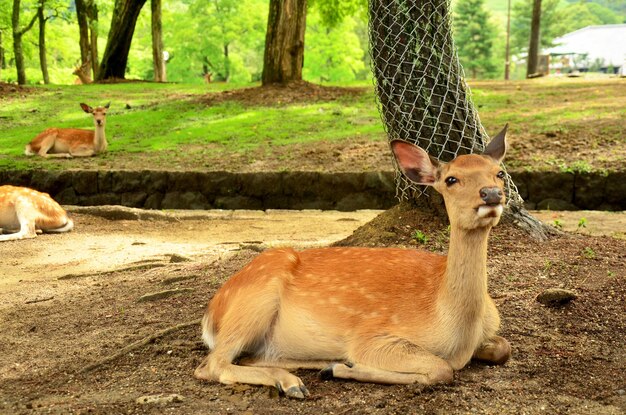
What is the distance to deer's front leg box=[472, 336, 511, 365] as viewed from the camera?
454 centimetres

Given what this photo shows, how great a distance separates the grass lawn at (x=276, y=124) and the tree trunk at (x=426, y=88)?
525cm

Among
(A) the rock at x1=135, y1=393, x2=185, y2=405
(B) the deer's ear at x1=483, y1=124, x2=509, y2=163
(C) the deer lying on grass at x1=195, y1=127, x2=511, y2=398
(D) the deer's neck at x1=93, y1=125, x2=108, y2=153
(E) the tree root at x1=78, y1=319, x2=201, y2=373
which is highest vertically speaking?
(B) the deer's ear at x1=483, y1=124, x2=509, y2=163

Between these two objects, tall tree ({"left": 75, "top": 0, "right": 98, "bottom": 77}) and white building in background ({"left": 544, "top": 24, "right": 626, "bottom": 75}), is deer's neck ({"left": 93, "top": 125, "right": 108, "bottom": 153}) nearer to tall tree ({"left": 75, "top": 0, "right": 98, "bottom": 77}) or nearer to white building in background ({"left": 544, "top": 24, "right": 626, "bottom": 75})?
tall tree ({"left": 75, "top": 0, "right": 98, "bottom": 77})

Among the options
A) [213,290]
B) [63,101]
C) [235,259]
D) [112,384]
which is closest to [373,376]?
[112,384]

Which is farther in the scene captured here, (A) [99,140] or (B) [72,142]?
(B) [72,142]

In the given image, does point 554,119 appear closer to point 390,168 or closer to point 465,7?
point 390,168

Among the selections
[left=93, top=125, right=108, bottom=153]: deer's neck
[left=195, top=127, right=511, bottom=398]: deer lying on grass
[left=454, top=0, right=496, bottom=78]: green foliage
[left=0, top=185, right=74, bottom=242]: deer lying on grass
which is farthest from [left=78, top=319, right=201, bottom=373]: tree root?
[left=454, top=0, right=496, bottom=78]: green foliage

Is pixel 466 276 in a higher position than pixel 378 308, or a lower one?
higher

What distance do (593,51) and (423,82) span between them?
61.0 metres

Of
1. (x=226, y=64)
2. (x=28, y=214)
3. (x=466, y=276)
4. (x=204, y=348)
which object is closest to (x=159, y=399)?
(x=204, y=348)

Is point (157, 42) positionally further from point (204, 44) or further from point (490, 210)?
point (490, 210)

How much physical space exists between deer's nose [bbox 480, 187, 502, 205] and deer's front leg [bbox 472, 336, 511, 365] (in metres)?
0.99

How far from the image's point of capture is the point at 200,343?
17.3 feet

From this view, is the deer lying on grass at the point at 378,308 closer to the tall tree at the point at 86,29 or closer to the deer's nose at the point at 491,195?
the deer's nose at the point at 491,195
